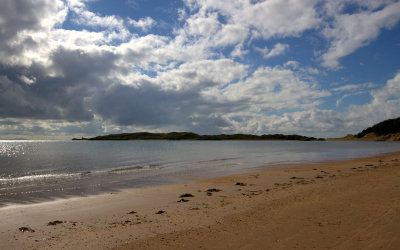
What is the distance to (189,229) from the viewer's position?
30.1 ft

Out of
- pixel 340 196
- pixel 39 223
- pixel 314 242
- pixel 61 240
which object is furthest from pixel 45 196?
pixel 340 196

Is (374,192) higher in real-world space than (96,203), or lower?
higher

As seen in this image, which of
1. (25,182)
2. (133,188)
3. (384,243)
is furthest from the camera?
(25,182)

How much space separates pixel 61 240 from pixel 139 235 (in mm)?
2592

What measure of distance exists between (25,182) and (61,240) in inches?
712

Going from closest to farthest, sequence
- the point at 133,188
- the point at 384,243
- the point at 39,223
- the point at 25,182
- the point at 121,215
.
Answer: the point at 384,243, the point at 39,223, the point at 121,215, the point at 133,188, the point at 25,182

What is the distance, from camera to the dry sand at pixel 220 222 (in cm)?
781

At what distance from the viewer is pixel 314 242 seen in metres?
7.50

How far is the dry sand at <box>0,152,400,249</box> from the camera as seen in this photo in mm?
7813

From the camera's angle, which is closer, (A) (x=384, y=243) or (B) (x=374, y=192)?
(A) (x=384, y=243)

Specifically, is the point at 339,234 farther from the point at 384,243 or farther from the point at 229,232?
the point at 229,232

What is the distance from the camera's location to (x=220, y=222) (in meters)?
9.84

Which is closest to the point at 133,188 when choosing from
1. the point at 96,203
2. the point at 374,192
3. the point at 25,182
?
the point at 96,203

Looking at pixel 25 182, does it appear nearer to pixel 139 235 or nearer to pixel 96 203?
pixel 96 203
